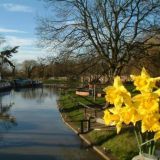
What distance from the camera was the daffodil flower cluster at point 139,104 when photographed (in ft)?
8.89

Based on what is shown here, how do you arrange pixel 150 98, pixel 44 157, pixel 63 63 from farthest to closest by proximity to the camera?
pixel 63 63 → pixel 44 157 → pixel 150 98

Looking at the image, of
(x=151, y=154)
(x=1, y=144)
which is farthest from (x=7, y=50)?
(x=151, y=154)

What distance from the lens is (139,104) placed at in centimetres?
275

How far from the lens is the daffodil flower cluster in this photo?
2.71 metres

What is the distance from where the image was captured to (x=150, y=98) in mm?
2701

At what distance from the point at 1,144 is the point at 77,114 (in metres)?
11.2

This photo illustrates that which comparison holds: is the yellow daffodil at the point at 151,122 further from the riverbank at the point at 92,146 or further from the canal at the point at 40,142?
the canal at the point at 40,142

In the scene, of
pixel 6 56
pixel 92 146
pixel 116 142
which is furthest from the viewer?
pixel 6 56

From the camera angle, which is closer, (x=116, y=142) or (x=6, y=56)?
(x=116, y=142)

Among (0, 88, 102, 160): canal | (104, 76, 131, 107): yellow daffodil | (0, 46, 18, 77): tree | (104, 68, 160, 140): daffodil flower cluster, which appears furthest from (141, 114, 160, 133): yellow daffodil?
(0, 46, 18, 77): tree

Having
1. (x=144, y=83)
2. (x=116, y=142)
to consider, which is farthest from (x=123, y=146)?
(x=144, y=83)

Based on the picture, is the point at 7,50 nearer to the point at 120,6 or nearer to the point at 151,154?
the point at 120,6

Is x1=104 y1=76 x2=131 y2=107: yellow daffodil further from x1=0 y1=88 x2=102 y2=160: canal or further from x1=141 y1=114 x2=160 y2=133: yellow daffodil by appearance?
x1=0 y1=88 x2=102 y2=160: canal

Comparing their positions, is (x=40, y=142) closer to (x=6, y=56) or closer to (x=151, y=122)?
(x=151, y=122)
